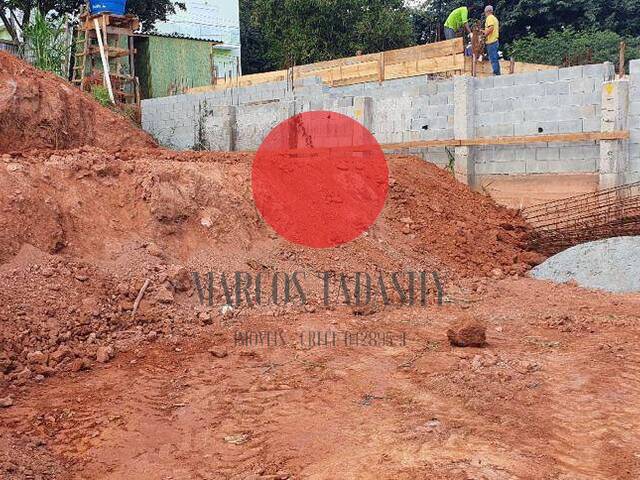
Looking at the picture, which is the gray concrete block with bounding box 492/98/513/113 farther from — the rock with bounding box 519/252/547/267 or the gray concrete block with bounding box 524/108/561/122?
the rock with bounding box 519/252/547/267

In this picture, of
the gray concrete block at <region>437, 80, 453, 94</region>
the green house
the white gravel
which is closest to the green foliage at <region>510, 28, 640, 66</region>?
the green house

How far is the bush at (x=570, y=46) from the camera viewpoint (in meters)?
22.7

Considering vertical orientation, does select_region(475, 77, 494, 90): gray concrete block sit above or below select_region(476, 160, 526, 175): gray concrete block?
above

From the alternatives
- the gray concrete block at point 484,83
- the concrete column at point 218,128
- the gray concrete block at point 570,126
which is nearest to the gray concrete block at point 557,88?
the gray concrete block at point 570,126

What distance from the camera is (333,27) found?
22.8 meters

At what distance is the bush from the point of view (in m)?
22.7

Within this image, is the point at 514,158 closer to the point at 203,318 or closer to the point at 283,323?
the point at 283,323

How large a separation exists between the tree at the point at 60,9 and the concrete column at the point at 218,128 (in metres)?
6.16

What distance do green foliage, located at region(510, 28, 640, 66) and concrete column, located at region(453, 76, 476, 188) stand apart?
1388 cm

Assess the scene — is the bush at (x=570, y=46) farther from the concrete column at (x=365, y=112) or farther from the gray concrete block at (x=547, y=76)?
the gray concrete block at (x=547, y=76)

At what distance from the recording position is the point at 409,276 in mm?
8070

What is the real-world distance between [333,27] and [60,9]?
9096mm

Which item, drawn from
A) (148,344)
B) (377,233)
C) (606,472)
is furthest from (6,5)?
(606,472)

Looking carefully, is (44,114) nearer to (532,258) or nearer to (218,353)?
(218,353)
